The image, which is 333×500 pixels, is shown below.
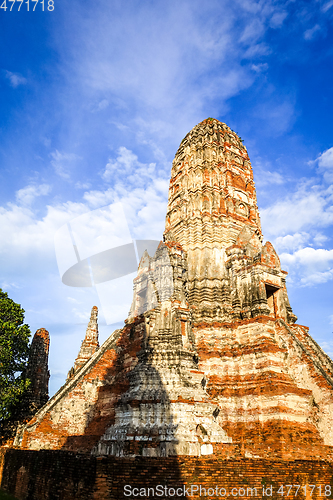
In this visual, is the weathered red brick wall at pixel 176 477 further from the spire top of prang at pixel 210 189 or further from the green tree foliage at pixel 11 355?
the spire top of prang at pixel 210 189

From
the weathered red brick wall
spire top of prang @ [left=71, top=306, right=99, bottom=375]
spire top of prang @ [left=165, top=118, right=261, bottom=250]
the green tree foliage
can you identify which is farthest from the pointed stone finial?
the weathered red brick wall

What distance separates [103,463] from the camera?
777 centimetres

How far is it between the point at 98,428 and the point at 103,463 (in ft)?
31.1

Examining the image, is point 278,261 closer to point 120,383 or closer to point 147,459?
point 120,383

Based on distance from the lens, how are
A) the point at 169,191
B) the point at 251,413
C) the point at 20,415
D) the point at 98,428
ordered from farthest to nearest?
the point at 169,191 < the point at 20,415 < the point at 98,428 < the point at 251,413

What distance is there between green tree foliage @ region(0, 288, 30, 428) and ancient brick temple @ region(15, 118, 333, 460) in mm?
2298

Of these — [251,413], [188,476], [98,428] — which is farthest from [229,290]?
[188,476]

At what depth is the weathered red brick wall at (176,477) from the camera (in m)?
7.69

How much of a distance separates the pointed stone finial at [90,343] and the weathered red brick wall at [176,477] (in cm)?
1650

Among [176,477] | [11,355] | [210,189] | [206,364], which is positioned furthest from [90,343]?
A: [176,477]

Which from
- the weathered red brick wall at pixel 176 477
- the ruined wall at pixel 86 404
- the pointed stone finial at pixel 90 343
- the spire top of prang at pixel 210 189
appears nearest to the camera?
the weathered red brick wall at pixel 176 477

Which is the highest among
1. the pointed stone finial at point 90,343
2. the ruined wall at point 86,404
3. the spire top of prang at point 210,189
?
the spire top of prang at point 210,189

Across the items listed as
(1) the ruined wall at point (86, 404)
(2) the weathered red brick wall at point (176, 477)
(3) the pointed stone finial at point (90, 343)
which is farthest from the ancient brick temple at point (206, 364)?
(3) the pointed stone finial at point (90, 343)

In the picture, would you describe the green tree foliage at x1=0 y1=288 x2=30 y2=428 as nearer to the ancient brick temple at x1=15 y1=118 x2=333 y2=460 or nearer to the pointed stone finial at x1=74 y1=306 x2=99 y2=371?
the ancient brick temple at x1=15 y1=118 x2=333 y2=460
